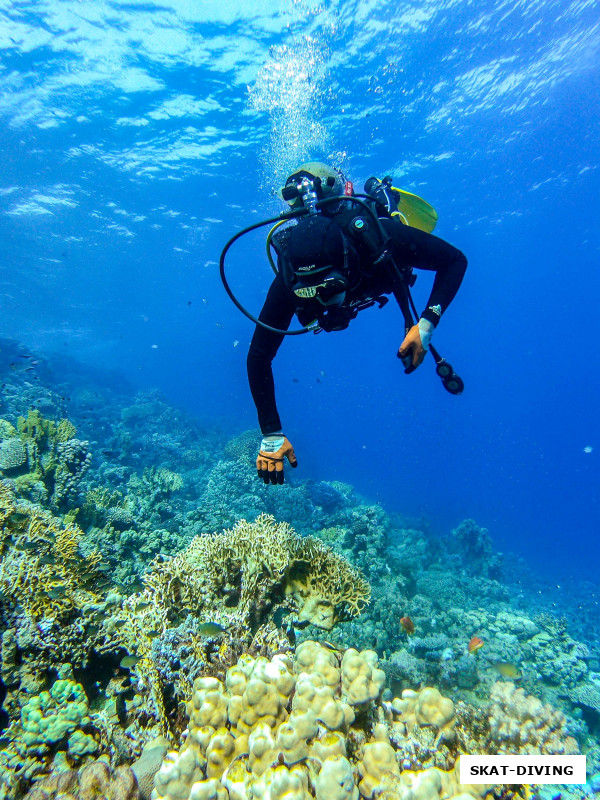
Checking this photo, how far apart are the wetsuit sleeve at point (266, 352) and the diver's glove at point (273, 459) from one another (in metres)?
0.28

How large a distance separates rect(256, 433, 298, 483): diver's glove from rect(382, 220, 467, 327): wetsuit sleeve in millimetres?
1940

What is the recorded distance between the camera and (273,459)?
12.8 ft

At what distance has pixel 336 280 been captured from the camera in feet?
11.4

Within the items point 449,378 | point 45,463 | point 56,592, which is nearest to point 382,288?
point 449,378

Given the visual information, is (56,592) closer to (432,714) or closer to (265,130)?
(432,714)

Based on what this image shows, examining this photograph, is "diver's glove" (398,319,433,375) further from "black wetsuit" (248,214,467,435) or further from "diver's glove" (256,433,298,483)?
"diver's glove" (256,433,298,483)

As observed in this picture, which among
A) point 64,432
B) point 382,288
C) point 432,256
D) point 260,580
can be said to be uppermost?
point 432,256

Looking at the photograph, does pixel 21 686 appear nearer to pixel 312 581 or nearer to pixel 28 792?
pixel 28 792

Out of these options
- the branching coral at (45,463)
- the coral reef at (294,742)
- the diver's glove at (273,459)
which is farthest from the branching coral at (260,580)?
the branching coral at (45,463)

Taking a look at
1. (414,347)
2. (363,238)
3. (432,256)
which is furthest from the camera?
(432,256)

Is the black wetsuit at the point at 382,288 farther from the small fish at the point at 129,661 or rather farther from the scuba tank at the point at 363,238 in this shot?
the small fish at the point at 129,661

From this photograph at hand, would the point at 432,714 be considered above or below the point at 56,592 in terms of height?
below

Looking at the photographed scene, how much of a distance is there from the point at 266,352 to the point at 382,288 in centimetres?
142

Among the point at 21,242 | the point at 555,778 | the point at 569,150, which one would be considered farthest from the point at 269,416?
the point at 21,242
